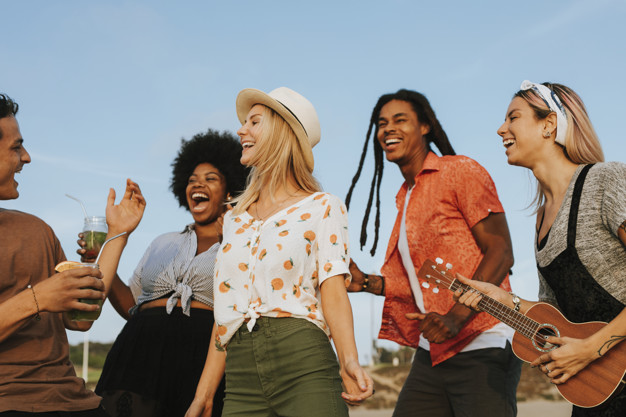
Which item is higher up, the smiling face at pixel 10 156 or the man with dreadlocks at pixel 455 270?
the smiling face at pixel 10 156

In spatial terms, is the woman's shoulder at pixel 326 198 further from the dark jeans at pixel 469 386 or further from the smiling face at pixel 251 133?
the dark jeans at pixel 469 386

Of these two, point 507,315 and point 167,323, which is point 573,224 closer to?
point 507,315

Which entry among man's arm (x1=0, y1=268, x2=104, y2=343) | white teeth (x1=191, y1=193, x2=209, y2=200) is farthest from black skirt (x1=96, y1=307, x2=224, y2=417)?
man's arm (x1=0, y1=268, x2=104, y2=343)

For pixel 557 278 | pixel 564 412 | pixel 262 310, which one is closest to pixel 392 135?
pixel 557 278

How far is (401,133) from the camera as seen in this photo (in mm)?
5602

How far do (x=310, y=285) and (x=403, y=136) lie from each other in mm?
A: 2374

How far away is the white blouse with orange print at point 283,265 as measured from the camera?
3.48 m

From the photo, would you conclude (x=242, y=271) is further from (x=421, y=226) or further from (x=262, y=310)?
(x=421, y=226)

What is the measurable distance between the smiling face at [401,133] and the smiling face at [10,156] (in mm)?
2768

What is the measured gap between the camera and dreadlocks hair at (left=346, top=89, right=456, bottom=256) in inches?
225

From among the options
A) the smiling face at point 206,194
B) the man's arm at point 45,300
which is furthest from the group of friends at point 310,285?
the smiling face at point 206,194

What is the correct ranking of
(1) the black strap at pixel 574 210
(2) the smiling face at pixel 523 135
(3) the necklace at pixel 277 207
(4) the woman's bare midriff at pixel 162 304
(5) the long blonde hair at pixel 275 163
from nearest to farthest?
(1) the black strap at pixel 574 210
(3) the necklace at pixel 277 207
(5) the long blonde hair at pixel 275 163
(2) the smiling face at pixel 523 135
(4) the woman's bare midriff at pixel 162 304

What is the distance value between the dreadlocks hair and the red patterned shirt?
400 mm

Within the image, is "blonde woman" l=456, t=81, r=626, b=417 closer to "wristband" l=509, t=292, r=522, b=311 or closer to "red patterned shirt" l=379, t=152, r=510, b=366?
"wristband" l=509, t=292, r=522, b=311
